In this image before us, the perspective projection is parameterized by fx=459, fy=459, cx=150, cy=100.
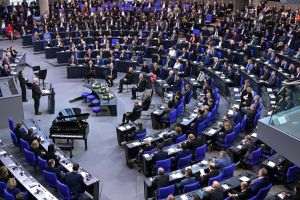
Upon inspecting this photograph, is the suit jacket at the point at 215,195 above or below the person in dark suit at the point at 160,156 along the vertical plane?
below

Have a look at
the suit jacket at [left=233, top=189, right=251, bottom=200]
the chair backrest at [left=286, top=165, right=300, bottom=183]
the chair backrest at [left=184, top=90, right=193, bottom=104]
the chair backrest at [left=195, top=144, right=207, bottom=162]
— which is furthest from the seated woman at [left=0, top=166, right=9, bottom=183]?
the chair backrest at [left=184, top=90, right=193, bottom=104]

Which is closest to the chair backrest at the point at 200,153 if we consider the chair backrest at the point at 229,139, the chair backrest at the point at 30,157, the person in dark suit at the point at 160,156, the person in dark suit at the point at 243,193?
the person in dark suit at the point at 160,156

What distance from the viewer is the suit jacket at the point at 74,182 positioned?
13719 millimetres

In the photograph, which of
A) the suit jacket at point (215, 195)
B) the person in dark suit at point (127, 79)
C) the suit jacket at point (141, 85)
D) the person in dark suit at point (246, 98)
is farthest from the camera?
the person in dark suit at point (127, 79)

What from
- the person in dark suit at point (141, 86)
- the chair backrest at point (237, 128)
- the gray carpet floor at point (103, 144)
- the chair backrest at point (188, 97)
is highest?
the person in dark suit at point (141, 86)

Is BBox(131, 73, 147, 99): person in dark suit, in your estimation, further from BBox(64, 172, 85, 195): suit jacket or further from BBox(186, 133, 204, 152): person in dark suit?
BBox(64, 172, 85, 195): suit jacket

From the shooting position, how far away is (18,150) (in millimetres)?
18641

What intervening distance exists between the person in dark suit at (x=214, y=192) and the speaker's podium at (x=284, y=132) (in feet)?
7.02

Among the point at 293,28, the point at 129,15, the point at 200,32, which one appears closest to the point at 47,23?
the point at 129,15

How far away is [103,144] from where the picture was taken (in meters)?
19.0

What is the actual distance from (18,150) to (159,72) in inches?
403

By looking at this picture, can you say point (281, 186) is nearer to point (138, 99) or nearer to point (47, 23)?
point (138, 99)

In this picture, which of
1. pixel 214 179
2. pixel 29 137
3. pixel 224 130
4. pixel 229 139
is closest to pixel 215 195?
pixel 214 179

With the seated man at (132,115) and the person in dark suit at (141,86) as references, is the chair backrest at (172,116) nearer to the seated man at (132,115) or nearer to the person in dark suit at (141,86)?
the seated man at (132,115)
